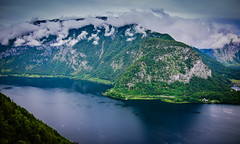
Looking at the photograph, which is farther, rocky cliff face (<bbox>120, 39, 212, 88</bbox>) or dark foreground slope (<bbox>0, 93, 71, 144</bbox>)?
rocky cliff face (<bbox>120, 39, 212, 88</bbox>)

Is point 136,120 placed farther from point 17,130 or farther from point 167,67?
point 167,67

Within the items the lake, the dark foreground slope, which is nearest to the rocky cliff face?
the lake

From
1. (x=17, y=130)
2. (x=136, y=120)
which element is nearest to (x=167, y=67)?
(x=136, y=120)

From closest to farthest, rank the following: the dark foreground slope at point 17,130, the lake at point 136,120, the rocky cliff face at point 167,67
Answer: the dark foreground slope at point 17,130, the lake at point 136,120, the rocky cliff face at point 167,67

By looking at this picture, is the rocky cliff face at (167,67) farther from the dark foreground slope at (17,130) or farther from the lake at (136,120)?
the dark foreground slope at (17,130)

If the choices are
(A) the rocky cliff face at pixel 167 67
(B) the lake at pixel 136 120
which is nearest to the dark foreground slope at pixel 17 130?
(B) the lake at pixel 136 120

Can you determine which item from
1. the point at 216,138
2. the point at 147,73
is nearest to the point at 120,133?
the point at 216,138

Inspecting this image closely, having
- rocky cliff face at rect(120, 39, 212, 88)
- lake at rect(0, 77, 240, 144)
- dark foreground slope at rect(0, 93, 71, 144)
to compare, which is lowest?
lake at rect(0, 77, 240, 144)

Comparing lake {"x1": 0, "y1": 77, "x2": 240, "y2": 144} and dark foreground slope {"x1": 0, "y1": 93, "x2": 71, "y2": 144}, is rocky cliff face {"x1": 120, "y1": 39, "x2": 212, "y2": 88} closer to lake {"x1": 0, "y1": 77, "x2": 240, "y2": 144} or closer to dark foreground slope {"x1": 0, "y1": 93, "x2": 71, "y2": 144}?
lake {"x1": 0, "y1": 77, "x2": 240, "y2": 144}
